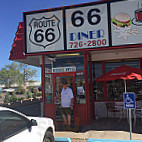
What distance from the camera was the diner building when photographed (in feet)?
21.1

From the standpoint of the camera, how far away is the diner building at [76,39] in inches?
253

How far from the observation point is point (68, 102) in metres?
6.39

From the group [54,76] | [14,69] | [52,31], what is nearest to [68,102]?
[54,76]

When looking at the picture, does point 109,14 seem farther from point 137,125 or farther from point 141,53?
point 137,125

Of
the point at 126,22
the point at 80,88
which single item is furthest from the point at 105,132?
the point at 126,22

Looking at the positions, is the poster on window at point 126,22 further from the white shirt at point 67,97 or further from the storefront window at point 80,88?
the white shirt at point 67,97

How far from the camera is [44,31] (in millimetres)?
7156

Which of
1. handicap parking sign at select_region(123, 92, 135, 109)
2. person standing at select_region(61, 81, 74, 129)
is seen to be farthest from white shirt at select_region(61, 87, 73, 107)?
handicap parking sign at select_region(123, 92, 135, 109)

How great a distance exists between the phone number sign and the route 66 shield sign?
1.68ft

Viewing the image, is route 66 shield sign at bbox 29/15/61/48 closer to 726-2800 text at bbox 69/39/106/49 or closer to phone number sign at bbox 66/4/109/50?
phone number sign at bbox 66/4/109/50

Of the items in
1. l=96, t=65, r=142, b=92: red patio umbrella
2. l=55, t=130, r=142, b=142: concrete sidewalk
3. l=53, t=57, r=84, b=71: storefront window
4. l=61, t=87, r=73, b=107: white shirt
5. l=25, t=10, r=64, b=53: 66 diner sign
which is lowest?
l=55, t=130, r=142, b=142: concrete sidewalk

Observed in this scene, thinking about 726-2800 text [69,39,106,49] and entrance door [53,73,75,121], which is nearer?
726-2800 text [69,39,106,49]

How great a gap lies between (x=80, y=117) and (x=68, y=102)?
1.05 meters

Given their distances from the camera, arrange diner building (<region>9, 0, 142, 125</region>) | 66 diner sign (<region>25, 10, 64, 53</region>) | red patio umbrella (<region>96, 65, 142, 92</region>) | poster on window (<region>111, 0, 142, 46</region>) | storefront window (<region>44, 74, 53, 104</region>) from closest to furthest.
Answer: red patio umbrella (<region>96, 65, 142, 92</region>), poster on window (<region>111, 0, 142, 46</region>), diner building (<region>9, 0, 142, 125</region>), 66 diner sign (<region>25, 10, 64, 53</region>), storefront window (<region>44, 74, 53, 104</region>)
